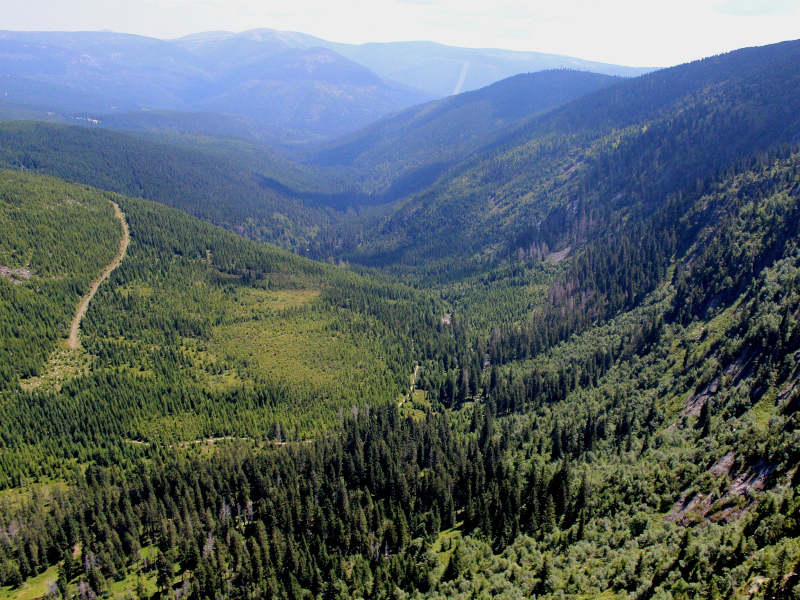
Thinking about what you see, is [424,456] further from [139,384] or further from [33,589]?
[139,384]

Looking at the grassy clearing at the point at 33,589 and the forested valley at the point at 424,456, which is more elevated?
the forested valley at the point at 424,456

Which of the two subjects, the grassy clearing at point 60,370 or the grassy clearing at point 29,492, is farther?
the grassy clearing at point 60,370

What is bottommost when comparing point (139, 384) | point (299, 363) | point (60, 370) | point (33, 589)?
point (33, 589)

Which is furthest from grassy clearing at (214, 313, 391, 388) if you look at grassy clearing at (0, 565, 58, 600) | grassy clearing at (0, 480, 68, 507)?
grassy clearing at (0, 565, 58, 600)

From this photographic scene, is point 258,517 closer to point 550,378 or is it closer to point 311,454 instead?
point 311,454

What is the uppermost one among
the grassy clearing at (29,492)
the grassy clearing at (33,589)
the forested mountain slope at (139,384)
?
the forested mountain slope at (139,384)

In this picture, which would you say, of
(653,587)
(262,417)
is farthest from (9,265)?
(653,587)

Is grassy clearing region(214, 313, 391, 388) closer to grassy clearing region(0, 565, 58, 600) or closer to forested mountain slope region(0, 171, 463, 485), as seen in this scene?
forested mountain slope region(0, 171, 463, 485)

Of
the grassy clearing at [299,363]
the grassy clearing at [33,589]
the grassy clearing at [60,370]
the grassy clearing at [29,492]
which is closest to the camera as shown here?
the grassy clearing at [33,589]

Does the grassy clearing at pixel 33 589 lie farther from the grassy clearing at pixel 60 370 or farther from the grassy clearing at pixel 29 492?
the grassy clearing at pixel 60 370

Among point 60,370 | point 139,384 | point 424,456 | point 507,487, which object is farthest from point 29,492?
point 507,487

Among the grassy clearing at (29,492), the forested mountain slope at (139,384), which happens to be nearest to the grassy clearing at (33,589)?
the grassy clearing at (29,492)
